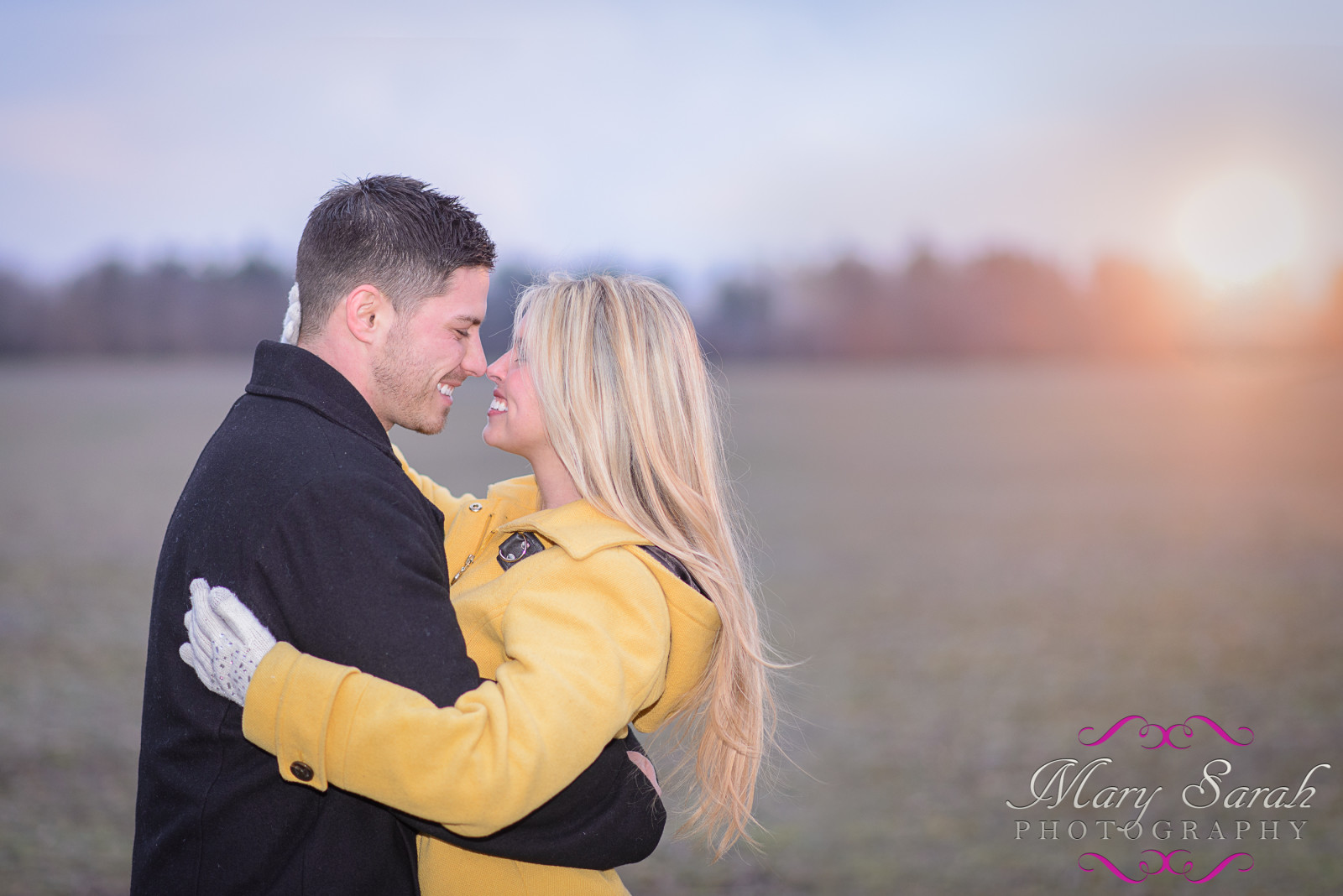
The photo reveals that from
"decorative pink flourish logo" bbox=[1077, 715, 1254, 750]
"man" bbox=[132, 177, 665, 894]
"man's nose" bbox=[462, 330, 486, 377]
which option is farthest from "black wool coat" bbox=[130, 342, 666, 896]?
"decorative pink flourish logo" bbox=[1077, 715, 1254, 750]

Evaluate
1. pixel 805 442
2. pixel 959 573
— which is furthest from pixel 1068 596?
pixel 805 442

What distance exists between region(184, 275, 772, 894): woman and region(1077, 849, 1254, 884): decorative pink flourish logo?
446 cm

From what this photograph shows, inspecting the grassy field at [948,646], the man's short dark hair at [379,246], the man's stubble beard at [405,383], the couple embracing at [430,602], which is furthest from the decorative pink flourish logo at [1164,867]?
the man's short dark hair at [379,246]

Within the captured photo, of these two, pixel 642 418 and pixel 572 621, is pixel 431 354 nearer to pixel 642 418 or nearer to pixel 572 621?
pixel 642 418

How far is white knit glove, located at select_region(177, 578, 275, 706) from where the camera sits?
1.81 metres

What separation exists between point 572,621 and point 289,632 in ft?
1.75

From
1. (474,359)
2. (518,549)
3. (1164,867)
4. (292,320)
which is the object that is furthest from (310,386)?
(1164,867)

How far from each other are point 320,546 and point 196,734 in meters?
0.46

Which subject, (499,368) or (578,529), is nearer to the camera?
(578,529)

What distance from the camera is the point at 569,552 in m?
2.10

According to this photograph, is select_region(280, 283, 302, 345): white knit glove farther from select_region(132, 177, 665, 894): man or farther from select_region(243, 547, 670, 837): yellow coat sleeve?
select_region(243, 547, 670, 837): yellow coat sleeve

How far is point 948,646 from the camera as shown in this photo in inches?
451

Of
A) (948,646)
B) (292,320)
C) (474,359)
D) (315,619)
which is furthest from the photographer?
(948,646)

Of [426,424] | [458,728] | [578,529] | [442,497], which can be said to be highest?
[426,424]
